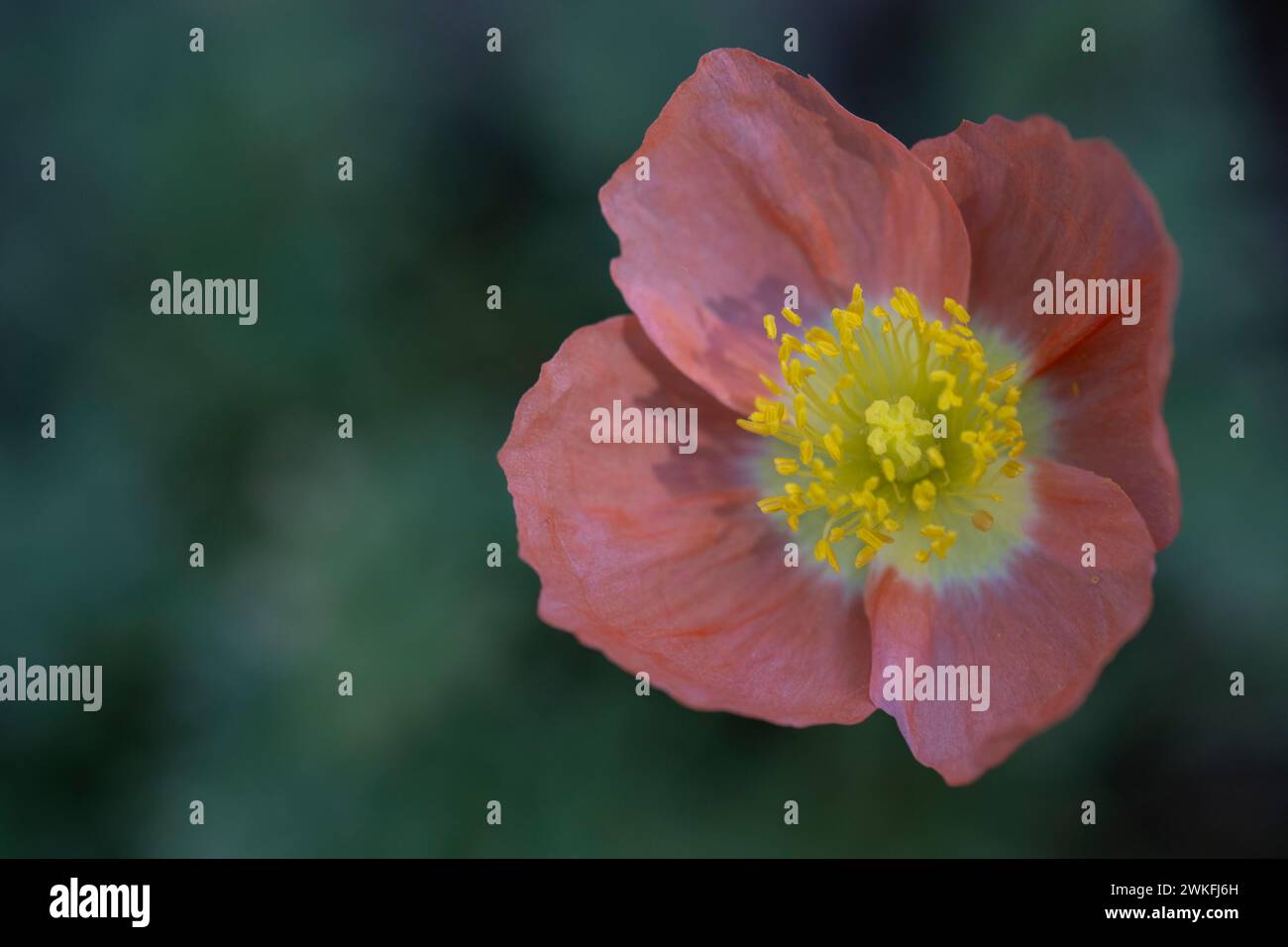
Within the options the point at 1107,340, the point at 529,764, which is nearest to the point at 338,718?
the point at 529,764

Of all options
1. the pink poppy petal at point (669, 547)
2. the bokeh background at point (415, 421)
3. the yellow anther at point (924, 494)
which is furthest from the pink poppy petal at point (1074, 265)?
the bokeh background at point (415, 421)

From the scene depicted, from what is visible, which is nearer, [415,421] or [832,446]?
[832,446]

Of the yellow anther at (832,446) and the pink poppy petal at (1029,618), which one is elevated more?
the yellow anther at (832,446)

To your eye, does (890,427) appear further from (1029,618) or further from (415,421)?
(415,421)

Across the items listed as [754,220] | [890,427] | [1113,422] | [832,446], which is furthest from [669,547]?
[1113,422]

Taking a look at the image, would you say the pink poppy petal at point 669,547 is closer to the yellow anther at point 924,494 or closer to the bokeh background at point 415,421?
the yellow anther at point 924,494

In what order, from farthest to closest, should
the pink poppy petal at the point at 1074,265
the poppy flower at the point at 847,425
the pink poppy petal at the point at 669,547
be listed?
1. the pink poppy petal at the point at 669,547
2. the poppy flower at the point at 847,425
3. the pink poppy petal at the point at 1074,265
